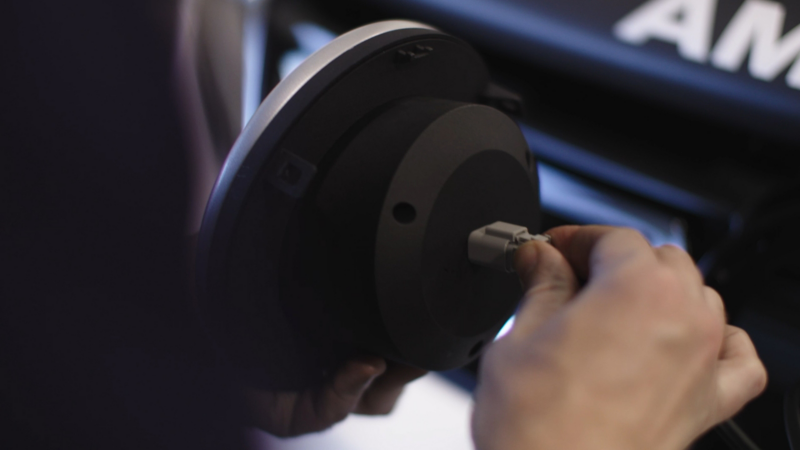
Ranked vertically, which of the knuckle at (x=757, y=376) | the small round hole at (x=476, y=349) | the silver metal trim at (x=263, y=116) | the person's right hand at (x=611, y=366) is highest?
the silver metal trim at (x=263, y=116)

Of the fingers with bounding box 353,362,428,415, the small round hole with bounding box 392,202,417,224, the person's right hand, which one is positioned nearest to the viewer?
the person's right hand

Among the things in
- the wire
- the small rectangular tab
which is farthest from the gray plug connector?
the wire

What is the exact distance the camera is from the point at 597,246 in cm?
27

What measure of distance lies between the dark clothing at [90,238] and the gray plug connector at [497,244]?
0.18 metres

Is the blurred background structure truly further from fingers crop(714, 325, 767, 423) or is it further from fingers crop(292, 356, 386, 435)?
fingers crop(714, 325, 767, 423)

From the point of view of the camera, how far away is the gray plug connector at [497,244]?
13.4 inches

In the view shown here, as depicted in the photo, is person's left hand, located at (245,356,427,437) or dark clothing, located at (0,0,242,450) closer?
dark clothing, located at (0,0,242,450)

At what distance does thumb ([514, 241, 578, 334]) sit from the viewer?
10.2 inches

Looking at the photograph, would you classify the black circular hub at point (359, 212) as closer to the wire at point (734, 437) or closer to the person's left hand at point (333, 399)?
the person's left hand at point (333, 399)

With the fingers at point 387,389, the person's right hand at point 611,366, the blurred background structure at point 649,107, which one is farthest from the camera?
the blurred background structure at point 649,107

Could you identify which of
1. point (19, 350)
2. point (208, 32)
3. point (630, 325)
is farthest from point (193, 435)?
point (208, 32)

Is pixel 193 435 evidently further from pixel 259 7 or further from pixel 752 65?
pixel 259 7

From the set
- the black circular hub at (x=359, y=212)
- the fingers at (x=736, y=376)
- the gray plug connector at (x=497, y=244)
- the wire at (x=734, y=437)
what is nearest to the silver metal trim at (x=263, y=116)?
the black circular hub at (x=359, y=212)

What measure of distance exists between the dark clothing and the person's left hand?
0.37ft
